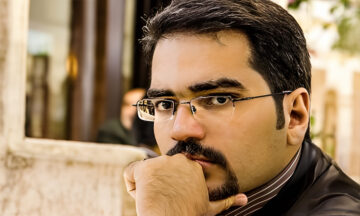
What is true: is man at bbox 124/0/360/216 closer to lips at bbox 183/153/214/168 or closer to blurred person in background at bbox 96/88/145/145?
lips at bbox 183/153/214/168

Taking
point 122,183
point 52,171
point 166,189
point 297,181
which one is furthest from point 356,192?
point 52,171

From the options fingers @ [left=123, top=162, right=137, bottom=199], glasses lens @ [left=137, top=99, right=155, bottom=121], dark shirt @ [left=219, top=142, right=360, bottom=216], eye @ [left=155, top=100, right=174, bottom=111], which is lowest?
fingers @ [left=123, top=162, right=137, bottom=199]

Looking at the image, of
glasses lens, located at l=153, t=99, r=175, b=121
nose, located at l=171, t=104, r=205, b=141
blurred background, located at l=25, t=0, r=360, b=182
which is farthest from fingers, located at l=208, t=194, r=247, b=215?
blurred background, located at l=25, t=0, r=360, b=182

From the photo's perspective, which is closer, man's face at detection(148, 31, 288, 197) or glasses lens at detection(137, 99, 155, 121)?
man's face at detection(148, 31, 288, 197)

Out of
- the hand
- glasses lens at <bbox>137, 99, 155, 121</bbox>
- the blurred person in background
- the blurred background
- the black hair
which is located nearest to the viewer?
the hand

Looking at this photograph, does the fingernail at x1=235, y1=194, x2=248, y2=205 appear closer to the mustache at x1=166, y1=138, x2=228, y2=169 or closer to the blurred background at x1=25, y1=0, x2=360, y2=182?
the mustache at x1=166, y1=138, x2=228, y2=169

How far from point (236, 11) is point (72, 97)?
208 inches

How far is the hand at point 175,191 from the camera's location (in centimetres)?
117

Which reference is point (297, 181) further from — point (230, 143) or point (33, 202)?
point (33, 202)

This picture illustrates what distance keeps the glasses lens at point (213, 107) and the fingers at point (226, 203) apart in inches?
8.1

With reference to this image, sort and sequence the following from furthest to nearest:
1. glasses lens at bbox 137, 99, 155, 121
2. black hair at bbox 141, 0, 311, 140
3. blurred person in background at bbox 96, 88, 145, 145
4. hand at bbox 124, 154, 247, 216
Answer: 1. blurred person in background at bbox 96, 88, 145, 145
2. glasses lens at bbox 137, 99, 155, 121
3. black hair at bbox 141, 0, 311, 140
4. hand at bbox 124, 154, 247, 216

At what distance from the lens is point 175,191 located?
46.8 inches

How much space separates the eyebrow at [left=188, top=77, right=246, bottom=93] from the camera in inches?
49.0

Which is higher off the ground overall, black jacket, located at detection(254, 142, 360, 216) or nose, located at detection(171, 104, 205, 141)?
nose, located at detection(171, 104, 205, 141)
